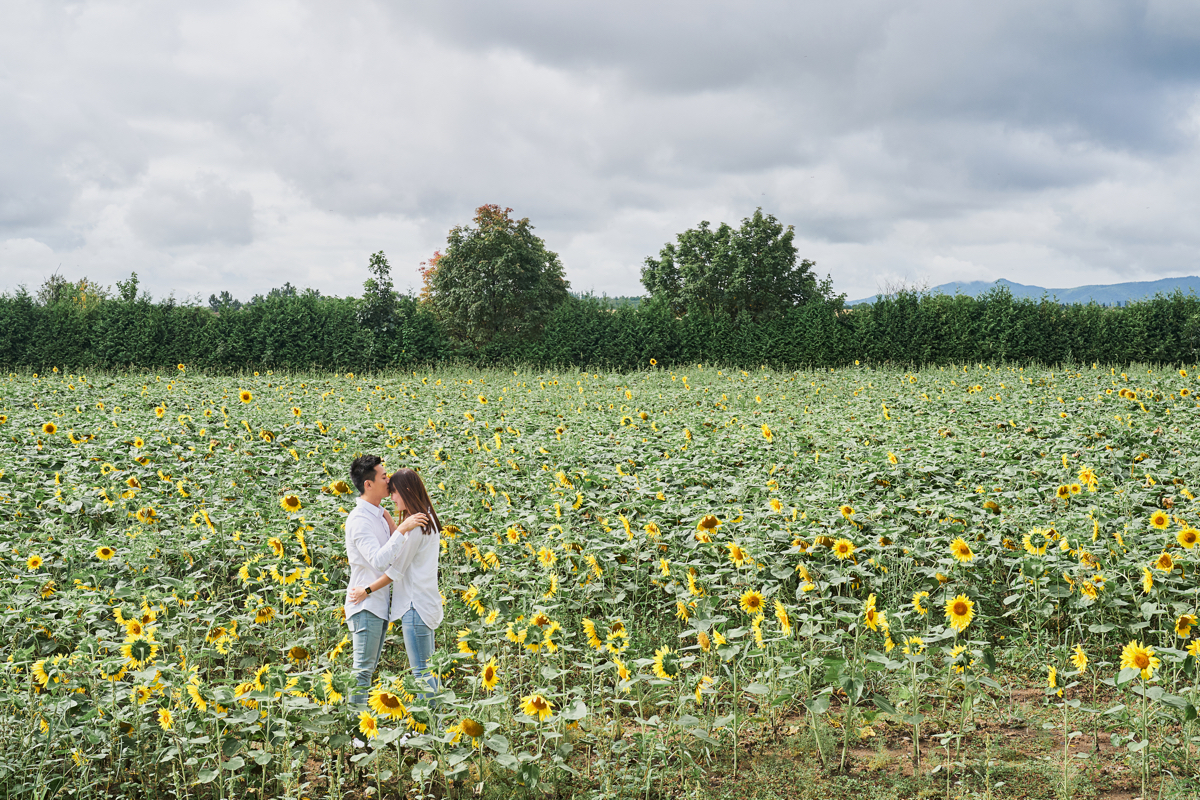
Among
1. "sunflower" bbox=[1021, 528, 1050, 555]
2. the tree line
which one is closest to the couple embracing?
"sunflower" bbox=[1021, 528, 1050, 555]

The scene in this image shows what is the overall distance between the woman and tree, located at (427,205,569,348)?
18972 millimetres

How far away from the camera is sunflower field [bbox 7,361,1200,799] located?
2918 millimetres

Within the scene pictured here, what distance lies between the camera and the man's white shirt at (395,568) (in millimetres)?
3361

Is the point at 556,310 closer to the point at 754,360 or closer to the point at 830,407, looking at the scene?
the point at 754,360

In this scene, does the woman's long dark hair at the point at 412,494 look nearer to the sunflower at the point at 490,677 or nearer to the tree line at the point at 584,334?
the sunflower at the point at 490,677

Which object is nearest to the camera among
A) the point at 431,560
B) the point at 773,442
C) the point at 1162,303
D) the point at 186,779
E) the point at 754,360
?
the point at 186,779

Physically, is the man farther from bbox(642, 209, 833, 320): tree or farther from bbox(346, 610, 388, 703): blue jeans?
bbox(642, 209, 833, 320): tree

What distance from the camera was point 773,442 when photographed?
7348mm

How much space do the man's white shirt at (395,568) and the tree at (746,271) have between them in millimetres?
22150

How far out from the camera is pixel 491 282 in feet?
76.8

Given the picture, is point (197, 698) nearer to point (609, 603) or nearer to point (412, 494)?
point (412, 494)

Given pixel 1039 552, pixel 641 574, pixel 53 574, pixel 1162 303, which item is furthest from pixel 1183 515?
pixel 1162 303

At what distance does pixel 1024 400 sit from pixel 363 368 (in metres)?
15.2

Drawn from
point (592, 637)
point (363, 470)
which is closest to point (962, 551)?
point (592, 637)
